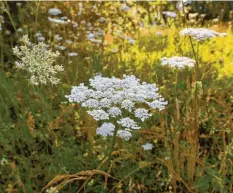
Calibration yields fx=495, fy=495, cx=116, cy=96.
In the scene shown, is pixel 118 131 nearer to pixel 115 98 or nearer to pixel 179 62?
pixel 115 98

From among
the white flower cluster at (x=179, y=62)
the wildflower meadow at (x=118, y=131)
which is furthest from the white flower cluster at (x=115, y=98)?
the white flower cluster at (x=179, y=62)

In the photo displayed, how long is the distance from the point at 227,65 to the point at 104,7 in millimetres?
2297

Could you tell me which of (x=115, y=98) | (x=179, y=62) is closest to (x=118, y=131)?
(x=115, y=98)

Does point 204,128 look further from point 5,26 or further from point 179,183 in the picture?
point 5,26

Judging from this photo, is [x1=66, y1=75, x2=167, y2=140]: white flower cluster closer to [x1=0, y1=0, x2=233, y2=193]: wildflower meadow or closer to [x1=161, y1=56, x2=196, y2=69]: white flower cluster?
[x1=0, y1=0, x2=233, y2=193]: wildflower meadow

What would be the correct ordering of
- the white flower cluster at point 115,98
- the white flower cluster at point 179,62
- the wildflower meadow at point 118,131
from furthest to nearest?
the white flower cluster at point 179,62 < the wildflower meadow at point 118,131 < the white flower cluster at point 115,98

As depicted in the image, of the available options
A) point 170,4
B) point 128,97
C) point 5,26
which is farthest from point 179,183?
point 170,4

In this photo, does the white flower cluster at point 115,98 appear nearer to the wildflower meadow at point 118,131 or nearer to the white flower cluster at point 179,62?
the wildflower meadow at point 118,131

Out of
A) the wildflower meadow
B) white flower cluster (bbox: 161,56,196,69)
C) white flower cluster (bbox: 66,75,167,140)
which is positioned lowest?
the wildflower meadow

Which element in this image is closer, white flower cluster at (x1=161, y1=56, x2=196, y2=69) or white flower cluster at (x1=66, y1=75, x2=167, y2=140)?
white flower cluster at (x1=66, y1=75, x2=167, y2=140)

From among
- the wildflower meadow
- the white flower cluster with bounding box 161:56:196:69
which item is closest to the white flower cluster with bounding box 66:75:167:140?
the wildflower meadow

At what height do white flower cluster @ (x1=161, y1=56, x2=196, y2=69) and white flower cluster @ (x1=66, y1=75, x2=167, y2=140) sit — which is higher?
white flower cluster @ (x1=66, y1=75, x2=167, y2=140)

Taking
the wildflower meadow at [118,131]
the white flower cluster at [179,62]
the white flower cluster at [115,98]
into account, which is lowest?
the wildflower meadow at [118,131]

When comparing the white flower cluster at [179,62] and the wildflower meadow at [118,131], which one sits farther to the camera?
the white flower cluster at [179,62]
